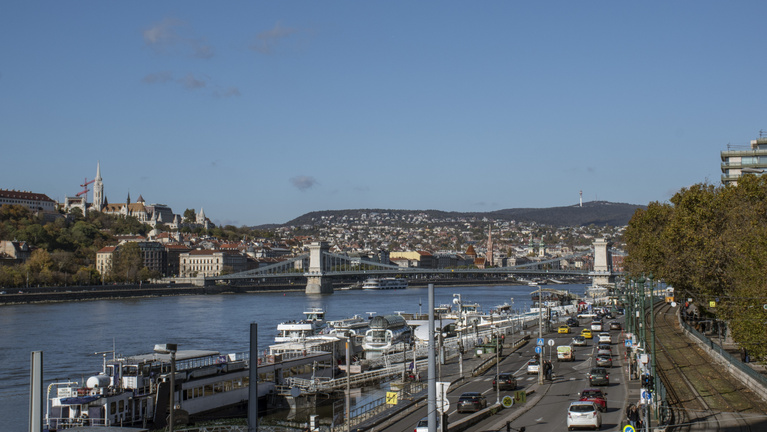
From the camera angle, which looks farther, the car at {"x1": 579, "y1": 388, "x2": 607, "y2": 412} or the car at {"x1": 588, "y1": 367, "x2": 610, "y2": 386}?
the car at {"x1": 588, "y1": 367, "x2": 610, "y2": 386}

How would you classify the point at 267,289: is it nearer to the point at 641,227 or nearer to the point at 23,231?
the point at 23,231

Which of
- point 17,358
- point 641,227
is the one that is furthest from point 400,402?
point 641,227

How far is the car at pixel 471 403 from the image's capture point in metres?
23.1

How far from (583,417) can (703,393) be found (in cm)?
724

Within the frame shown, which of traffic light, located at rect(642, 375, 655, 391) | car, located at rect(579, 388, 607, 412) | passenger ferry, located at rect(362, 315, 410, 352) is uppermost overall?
traffic light, located at rect(642, 375, 655, 391)

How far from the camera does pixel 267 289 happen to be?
149250mm

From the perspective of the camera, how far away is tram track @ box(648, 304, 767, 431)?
2039 cm

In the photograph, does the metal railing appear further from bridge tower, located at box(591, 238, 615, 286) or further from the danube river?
bridge tower, located at box(591, 238, 615, 286)

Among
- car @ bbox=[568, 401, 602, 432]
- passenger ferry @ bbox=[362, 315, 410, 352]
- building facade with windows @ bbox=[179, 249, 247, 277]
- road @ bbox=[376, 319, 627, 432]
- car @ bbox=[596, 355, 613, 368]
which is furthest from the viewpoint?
building facade with windows @ bbox=[179, 249, 247, 277]

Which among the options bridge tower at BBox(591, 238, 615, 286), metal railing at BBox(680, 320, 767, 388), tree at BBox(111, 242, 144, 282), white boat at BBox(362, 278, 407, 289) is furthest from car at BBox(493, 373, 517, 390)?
→ white boat at BBox(362, 278, 407, 289)

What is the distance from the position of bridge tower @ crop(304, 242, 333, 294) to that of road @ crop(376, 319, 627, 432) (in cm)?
10570

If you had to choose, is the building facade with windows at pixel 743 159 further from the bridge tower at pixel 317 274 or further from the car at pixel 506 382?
the bridge tower at pixel 317 274

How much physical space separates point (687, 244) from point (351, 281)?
450 ft

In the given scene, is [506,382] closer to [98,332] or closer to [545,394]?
[545,394]
